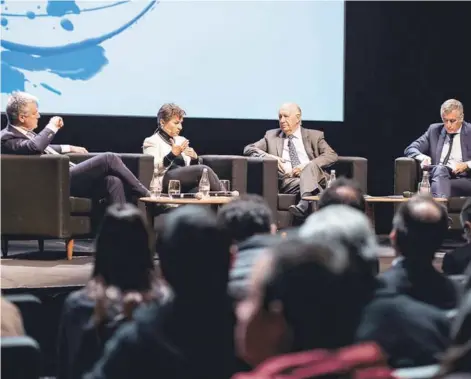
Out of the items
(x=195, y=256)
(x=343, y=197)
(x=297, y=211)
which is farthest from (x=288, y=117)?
(x=195, y=256)

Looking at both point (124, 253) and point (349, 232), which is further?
point (124, 253)

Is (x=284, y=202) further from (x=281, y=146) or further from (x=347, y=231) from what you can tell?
(x=347, y=231)

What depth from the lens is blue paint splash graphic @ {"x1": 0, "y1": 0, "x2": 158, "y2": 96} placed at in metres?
6.30

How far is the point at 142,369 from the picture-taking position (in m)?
1.45

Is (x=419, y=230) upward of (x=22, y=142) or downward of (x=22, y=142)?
downward

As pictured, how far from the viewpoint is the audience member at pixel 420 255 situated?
2.10 m

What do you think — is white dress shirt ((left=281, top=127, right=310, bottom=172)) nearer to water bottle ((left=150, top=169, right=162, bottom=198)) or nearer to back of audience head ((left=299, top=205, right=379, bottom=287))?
water bottle ((left=150, top=169, right=162, bottom=198))

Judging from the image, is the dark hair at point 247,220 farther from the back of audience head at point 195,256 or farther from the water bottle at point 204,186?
the water bottle at point 204,186

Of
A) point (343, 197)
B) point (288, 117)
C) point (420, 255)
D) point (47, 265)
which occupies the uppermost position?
point (288, 117)

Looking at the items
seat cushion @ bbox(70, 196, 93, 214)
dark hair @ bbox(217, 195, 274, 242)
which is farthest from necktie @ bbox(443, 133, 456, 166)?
dark hair @ bbox(217, 195, 274, 242)

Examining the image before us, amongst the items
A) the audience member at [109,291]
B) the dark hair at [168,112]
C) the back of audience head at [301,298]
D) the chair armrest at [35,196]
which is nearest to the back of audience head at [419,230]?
the audience member at [109,291]

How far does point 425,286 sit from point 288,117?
4.48 metres

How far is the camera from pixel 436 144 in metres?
Answer: 6.51

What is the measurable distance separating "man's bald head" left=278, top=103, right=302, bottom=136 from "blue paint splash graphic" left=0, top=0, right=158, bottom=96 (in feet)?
4.51
